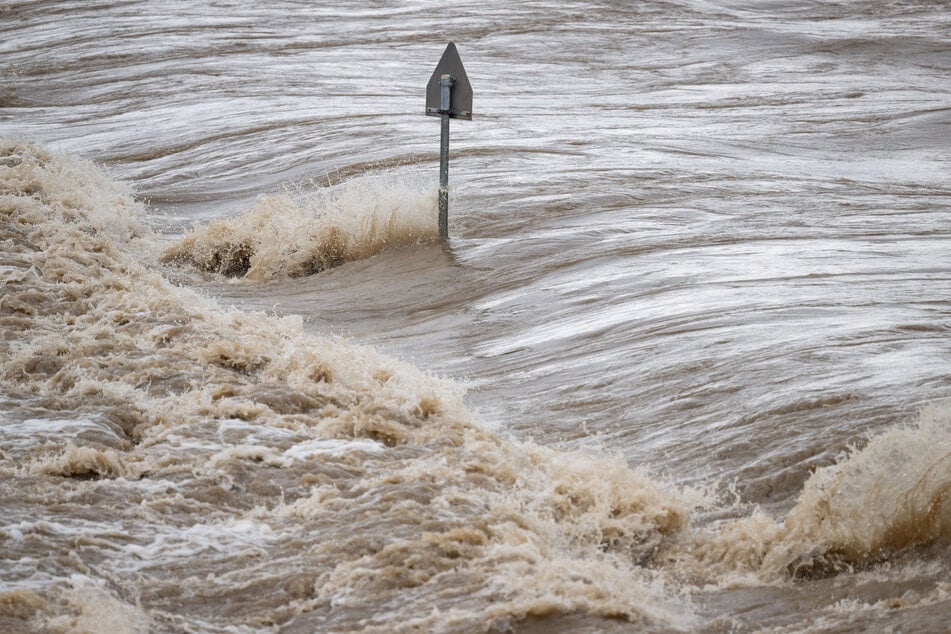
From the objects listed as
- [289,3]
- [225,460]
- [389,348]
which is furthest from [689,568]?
[289,3]

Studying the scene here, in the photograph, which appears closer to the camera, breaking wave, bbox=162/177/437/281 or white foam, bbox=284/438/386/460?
white foam, bbox=284/438/386/460

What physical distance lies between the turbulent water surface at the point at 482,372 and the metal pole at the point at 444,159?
23 centimetres

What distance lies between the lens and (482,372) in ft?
25.5

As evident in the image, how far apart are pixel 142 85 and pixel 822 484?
17572 mm

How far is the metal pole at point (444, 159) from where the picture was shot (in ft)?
32.3

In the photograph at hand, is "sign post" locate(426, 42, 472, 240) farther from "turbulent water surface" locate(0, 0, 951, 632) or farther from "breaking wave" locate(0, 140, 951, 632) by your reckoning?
"breaking wave" locate(0, 140, 951, 632)

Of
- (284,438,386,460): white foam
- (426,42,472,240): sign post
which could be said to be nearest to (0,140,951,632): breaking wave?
(284,438,386,460): white foam

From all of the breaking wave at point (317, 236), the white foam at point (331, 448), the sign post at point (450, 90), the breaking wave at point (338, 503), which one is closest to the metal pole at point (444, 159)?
the sign post at point (450, 90)

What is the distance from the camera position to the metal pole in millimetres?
9852

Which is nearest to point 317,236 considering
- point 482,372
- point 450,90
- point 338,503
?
point 450,90

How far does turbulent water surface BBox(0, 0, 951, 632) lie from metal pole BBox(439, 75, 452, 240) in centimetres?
23

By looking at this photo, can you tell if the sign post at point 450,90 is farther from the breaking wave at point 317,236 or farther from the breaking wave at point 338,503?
the breaking wave at point 338,503

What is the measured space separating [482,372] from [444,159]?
3.13 meters

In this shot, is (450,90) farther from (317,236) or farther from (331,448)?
(331,448)
